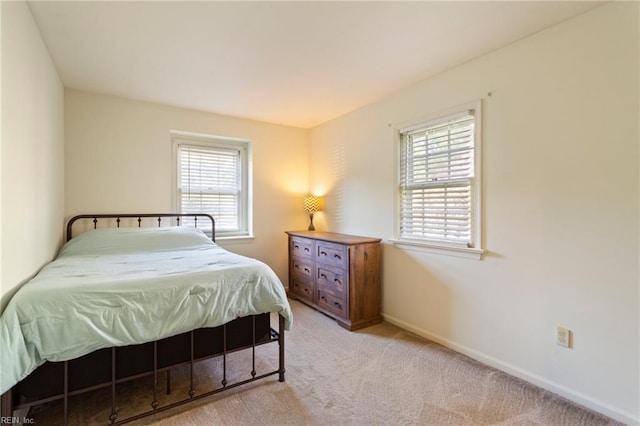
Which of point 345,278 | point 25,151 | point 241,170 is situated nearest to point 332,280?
point 345,278

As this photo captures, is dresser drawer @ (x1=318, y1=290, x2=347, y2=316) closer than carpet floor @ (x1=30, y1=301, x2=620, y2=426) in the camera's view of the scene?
No

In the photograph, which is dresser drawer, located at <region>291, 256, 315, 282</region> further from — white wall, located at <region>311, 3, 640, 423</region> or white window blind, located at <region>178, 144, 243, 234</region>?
white wall, located at <region>311, 3, 640, 423</region>

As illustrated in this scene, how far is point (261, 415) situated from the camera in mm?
1757

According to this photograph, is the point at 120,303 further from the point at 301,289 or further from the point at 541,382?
the point at 541,382

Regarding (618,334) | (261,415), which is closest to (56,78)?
(261,415)

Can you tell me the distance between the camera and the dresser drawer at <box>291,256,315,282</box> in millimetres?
3577

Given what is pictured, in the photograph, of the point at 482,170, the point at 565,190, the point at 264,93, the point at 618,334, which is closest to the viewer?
the point at 618,334

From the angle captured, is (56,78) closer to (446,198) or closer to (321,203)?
(321,203)

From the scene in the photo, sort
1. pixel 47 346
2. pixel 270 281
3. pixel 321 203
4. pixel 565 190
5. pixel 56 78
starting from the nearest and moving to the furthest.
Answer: pixel 47 346 < pixel 565 190 < pixel 270 281 < pixel 56 78 < pixel 321 203

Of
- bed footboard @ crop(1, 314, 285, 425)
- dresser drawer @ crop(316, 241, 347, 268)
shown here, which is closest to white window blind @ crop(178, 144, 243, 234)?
dresser drawer @ crop(316, 241, 347, 268)

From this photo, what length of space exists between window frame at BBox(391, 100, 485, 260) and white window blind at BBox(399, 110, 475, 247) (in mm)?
18

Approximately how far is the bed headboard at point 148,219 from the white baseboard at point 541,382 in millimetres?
2671

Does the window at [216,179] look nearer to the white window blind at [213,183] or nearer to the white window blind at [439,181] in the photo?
the white window blind at [213,183]

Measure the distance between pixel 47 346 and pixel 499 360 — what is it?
8.93ft
